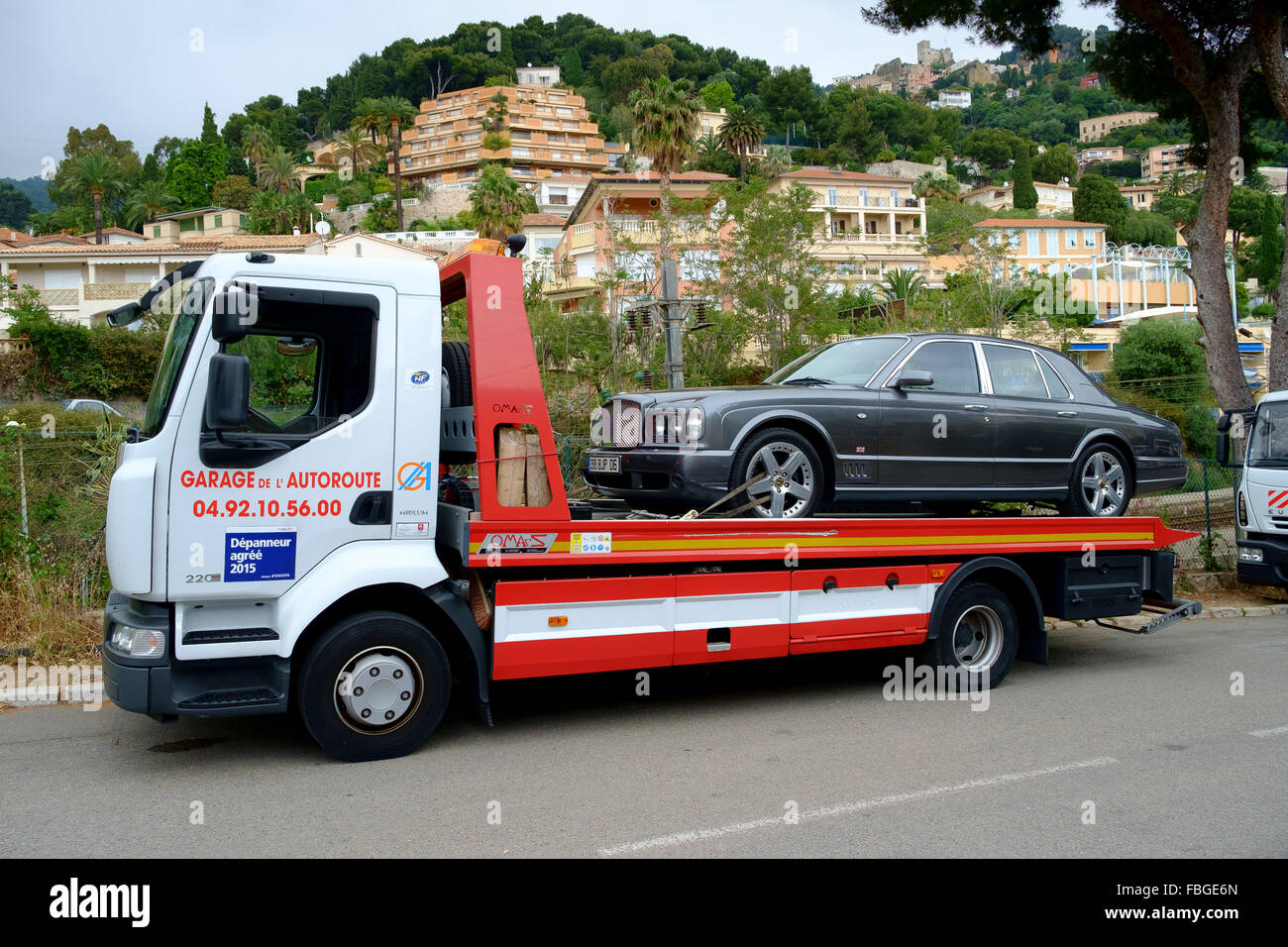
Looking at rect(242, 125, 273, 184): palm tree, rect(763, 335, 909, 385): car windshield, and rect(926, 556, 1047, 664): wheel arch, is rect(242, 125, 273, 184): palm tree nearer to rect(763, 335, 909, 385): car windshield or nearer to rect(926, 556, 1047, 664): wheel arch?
rect(763, 335, 909, 385): car windshield

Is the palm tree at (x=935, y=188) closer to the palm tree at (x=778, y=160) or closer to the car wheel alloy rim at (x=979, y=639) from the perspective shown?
the palm tree at (x=778, y=160)

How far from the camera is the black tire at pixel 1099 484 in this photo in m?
8.24

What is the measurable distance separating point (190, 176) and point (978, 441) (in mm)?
95573

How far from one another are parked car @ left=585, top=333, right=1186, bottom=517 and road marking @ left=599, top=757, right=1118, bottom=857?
7.37 ft

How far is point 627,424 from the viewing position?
692cm

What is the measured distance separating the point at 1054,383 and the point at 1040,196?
102357 mm

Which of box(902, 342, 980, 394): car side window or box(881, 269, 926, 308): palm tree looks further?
box(881, 269, 926, 308): palm tree

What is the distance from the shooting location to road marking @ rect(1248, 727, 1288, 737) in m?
6.16

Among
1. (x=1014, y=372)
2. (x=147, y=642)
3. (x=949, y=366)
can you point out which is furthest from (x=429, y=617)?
(x=1014, y=372)

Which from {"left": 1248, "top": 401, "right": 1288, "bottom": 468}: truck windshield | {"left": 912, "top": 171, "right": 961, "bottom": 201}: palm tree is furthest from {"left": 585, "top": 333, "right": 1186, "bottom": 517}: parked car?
{"left": 912, "top": 171, "right": 961, "bottom": 201}: palm tree

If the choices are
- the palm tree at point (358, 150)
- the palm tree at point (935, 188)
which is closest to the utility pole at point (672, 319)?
the palm tree at point (935, 188)
